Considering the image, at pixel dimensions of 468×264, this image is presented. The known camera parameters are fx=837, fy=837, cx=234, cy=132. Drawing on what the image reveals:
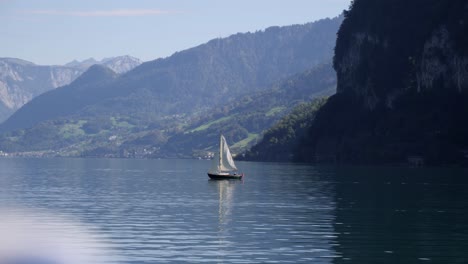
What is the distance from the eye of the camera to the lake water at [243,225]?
68.2m

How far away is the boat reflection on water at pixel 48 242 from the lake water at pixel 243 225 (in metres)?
0.09

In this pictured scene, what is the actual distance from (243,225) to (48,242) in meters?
23.5

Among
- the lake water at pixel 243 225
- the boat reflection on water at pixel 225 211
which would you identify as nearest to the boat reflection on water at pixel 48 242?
the lake water at pixel 243 225

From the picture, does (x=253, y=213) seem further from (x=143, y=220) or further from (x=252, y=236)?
(x=252, y=236)

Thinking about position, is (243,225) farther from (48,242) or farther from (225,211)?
(48,242)

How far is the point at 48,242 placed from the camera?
75.2 m

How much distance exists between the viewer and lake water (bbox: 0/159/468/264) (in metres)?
68.2

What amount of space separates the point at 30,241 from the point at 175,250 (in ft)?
48.8

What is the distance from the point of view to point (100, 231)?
84.2m

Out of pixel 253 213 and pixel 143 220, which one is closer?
pixel 143 220

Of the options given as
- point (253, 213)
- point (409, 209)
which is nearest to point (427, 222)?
point (409, 209)

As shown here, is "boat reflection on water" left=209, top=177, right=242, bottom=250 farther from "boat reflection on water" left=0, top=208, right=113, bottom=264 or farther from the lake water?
"boat reflection on water" left=0, top=208, right=113, bottom=264

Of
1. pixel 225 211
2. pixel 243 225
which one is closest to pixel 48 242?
pixel 243 225

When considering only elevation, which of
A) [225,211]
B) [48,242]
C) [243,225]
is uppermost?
[225,211]
